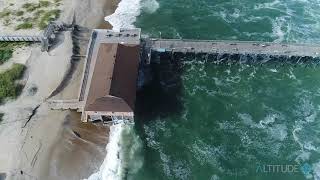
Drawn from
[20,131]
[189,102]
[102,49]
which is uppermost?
[102,49]

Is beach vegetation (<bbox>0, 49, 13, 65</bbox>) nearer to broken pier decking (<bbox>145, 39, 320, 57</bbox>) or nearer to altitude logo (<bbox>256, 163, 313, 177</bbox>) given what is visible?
broken pier decking (<bbox>145, 39, 320, 57</bbox>)

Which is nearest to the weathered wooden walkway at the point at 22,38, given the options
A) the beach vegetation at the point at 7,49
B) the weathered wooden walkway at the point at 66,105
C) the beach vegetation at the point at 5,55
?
the beach vegetation at the point at 7,49

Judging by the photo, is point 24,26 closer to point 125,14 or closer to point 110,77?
point 125,14

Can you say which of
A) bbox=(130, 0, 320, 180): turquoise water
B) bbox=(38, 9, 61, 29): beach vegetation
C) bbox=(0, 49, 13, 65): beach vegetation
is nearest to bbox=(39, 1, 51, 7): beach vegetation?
bbox=(38, 9, 61, 29): beach vegetation

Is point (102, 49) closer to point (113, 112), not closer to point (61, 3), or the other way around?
point (113, 112)

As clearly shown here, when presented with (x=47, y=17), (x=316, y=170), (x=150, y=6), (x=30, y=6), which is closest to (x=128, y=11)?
(x=150, y=6)

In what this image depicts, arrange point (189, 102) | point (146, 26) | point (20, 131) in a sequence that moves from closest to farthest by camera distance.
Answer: point (20, 131) < point (189, 102) < point (146, 26)

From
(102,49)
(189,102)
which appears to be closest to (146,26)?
(102,49)
